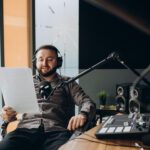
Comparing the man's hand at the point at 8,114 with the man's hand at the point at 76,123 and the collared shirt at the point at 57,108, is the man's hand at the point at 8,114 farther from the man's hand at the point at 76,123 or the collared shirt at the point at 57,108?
the man's hand at the point at 76,123

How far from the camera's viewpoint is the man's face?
75.3 inches

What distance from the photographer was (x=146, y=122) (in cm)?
113

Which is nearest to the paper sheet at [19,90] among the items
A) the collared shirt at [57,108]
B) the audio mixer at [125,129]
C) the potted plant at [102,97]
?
the collared shirt at [57,108]

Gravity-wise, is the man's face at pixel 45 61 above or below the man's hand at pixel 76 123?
above

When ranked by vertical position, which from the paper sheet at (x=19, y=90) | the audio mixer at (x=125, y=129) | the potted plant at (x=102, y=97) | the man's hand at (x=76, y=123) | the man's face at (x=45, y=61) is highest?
the man's face at (x=45, y=61)

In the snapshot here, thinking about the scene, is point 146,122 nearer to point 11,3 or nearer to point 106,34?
point 106,34

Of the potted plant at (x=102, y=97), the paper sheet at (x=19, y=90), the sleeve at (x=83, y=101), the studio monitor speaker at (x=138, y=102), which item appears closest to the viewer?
the studio monitor speaker at (x=138, y=102)

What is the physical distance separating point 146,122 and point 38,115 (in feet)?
3.13

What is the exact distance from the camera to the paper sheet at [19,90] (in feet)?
4.55

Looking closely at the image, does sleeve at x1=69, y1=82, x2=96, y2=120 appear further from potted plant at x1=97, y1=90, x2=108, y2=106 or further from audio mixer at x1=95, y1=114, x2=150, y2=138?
potted plant at x1=97, y1=90, x2=108, y2=106

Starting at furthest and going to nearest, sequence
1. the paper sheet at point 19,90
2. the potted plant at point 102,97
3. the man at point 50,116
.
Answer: the potted plant at point 102,97
the man at point 50,116
the paper sheet at point 19,90

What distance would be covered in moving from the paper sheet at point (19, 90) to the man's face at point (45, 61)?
1.30 ft

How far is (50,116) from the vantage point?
186cm

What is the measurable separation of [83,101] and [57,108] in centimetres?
20
